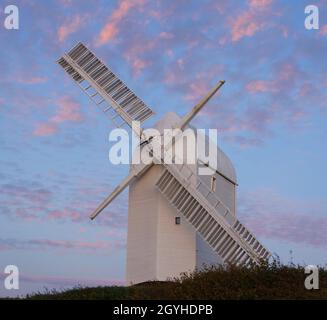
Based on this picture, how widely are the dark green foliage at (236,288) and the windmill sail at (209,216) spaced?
21.9ft

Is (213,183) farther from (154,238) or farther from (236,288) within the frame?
(236,288)

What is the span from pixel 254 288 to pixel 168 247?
1104cm

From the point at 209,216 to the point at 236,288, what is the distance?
9.62m

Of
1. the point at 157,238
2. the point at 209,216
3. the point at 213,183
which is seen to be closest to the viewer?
the point at 209,216

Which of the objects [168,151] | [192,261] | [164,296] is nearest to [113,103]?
[168,151]

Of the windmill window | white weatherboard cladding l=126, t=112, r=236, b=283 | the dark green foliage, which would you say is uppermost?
the windmill window

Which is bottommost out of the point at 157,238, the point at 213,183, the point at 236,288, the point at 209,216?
the point at 236,288

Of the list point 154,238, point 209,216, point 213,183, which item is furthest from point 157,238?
point 213,183

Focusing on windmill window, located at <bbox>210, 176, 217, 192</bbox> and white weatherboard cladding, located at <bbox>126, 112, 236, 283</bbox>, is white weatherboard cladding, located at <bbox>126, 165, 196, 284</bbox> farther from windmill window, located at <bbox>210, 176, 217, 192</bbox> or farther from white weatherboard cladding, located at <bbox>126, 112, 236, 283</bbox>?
windmill window, located at <bbox>210, 176, 217, 192</bbox>

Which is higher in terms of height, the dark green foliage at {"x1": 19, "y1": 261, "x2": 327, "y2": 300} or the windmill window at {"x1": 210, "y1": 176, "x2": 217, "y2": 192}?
the windmill window at {"x1": 210, "y1": 176, "x2": 217, "y2": 192}

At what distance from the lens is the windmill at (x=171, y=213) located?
94.1 feet

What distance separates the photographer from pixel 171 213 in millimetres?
30266

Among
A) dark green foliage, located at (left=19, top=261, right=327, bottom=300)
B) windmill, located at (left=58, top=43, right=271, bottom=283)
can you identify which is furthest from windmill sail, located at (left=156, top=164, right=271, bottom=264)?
dark green foliage, located at (left=19, top=261, right=327, bottom=300)

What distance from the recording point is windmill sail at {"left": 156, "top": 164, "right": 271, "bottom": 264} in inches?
1113
